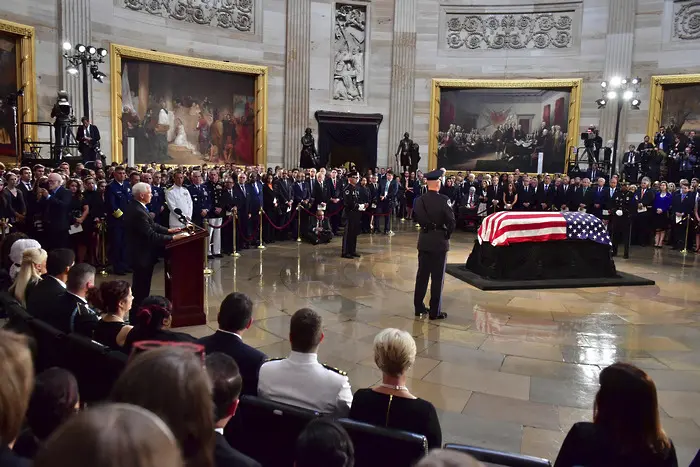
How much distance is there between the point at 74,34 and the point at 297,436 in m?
17.4

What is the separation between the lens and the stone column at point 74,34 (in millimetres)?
17109

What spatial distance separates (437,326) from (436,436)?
203 inches

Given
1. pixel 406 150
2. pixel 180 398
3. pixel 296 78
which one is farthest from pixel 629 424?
pixel 296 78

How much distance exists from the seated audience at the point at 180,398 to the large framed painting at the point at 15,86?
15.6m

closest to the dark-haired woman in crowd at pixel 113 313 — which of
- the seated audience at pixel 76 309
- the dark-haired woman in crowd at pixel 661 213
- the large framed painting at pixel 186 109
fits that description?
the seated audience at pixel 76 309

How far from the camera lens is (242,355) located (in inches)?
152

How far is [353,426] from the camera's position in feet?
9.31

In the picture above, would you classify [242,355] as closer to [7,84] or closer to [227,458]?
[227,458]

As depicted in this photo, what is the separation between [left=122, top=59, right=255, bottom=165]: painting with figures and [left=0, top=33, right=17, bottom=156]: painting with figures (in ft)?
11.7

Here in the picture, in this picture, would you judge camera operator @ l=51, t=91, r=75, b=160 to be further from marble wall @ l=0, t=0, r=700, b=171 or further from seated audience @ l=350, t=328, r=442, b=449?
seated audience @ l=350, t=328, r=442, b=449

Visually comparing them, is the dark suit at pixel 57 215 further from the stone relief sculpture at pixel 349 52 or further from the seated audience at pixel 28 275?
the stone relief sculpture at pixel 349 52

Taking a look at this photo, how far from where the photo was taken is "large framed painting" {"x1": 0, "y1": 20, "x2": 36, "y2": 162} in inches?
611

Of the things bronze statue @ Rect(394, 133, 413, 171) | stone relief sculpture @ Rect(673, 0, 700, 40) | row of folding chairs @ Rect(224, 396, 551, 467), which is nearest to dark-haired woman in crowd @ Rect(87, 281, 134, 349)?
row of folding chairs @ Rect(224, 396, 551, 467)

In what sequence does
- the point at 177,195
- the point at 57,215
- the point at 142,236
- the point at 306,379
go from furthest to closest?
the point at 177,195 → the point at 57,215 → the point at 142,236 → the point at 306,379
